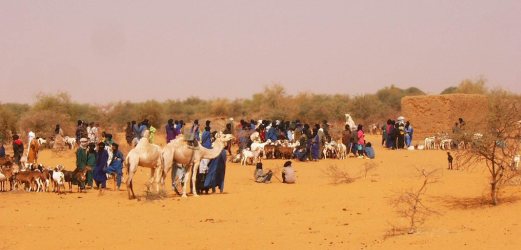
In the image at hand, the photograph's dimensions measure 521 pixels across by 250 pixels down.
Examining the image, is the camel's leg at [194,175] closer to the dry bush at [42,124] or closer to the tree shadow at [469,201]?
the tree shadow at [469,201]

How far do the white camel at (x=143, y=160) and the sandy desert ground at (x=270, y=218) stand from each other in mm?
546

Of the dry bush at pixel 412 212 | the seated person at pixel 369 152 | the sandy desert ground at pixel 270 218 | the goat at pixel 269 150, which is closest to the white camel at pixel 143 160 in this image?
the sandy desert ground at pixel 270 218

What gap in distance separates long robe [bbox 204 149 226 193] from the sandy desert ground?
1.38ft

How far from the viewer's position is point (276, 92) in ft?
215

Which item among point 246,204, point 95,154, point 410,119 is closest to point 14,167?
point 95,154

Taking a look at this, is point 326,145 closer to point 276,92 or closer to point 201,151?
point 201,151

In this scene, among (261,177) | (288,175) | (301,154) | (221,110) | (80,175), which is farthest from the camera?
(221,110)

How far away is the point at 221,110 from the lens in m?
65.4

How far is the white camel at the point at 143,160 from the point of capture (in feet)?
52.3

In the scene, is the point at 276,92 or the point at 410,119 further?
the point at 276,92

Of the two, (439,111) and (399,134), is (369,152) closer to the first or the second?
(399,134)

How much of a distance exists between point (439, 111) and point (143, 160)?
19028 millimetres

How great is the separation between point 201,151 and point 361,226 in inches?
226

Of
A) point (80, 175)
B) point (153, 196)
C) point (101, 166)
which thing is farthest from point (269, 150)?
point (153, 196)
